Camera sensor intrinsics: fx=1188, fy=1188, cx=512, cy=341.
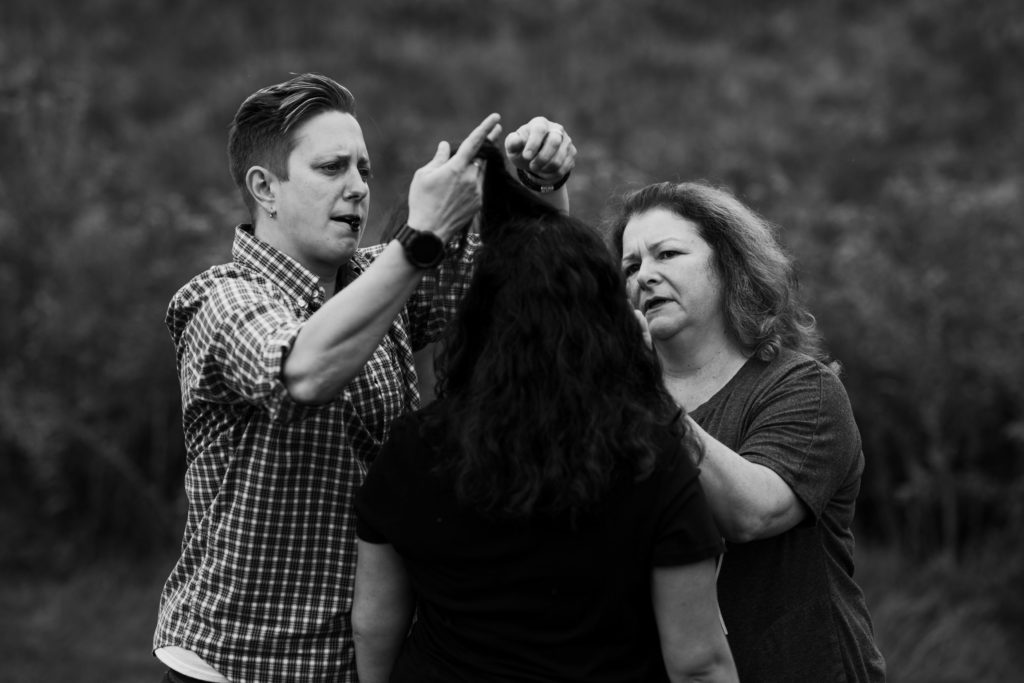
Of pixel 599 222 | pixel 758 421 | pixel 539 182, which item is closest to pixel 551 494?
pixel 758 421

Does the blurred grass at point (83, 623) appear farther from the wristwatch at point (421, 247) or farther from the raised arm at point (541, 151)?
the wristwatch at point (421, 247)

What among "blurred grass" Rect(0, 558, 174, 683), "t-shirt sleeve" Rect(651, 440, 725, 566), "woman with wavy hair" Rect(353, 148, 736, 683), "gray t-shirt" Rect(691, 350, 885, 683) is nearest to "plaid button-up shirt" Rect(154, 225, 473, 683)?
"woman with wavy hair" Rect(353, 148, 736, 683)

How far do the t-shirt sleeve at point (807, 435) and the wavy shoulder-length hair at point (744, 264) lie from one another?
0.16m

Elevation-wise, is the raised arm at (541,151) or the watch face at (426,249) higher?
the raised arm at (541,151)

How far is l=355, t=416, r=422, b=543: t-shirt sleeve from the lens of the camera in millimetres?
2238

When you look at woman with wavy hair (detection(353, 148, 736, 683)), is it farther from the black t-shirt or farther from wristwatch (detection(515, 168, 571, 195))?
wristwatch (detection(515, 168, 571, 195))

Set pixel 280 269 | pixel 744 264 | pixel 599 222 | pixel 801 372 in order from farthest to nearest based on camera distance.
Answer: pixel 599 222 → pixel 744 264 → pixel 801 372 → pixel 280 269

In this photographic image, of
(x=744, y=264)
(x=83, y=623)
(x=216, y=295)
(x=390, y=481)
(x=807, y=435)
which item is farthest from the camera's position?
(x=83, y=623)

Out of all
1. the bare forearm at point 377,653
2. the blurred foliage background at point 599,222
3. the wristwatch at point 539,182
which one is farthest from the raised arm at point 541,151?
the bare forearm at point 377,653

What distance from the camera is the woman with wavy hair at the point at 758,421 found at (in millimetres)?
2576

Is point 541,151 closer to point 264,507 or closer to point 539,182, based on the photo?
point 539,182

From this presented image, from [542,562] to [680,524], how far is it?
0.85 feet

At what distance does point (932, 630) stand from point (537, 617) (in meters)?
4.19

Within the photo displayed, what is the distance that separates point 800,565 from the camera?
264cm
